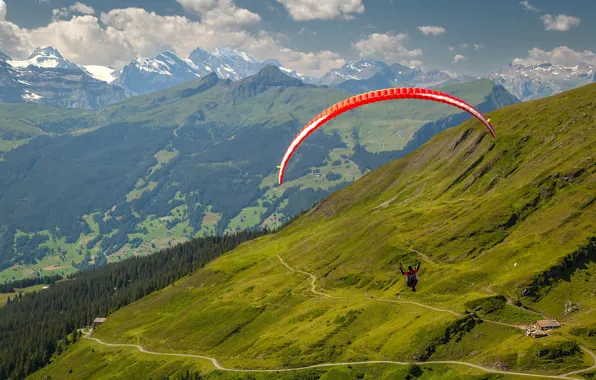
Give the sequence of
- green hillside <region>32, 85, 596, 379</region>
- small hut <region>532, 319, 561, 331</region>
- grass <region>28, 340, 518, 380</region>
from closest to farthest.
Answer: grass <region>28, 340, 518, 380</region>
green hillside <region>32, 85, 596, 379</region>
small hut <region>532, 319, 561, 331</region>

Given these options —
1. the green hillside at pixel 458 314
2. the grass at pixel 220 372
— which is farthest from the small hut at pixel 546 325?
the grass at pixel 220 372

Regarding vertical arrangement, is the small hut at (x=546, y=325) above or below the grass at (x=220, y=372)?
above

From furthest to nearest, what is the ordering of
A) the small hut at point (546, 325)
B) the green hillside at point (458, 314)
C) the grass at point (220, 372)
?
the small hut at point (546, 325)
the green hillside at point (458, 314)
the grass at point (220, 372)

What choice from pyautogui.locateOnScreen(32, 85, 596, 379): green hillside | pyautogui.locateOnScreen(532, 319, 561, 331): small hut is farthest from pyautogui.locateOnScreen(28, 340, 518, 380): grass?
pyautogui.locateOnScreen(532, 319, 561, 331): small hut

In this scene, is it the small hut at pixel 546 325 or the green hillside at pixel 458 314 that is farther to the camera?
the small hut at pixel 546 325

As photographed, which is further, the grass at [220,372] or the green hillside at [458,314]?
the green hillside at [458,314]

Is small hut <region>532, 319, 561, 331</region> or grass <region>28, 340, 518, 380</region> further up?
small hut <region>532, 319, 561, 331</region>

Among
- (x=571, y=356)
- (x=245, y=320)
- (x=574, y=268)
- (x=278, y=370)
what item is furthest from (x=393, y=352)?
(x=245, y=320)

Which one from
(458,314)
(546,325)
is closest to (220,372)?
(458,314)

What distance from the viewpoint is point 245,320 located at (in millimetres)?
195125

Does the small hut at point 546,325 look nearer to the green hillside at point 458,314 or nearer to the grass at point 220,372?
the green hillside at point 458,314

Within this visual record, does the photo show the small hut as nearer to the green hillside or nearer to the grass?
the green hillside

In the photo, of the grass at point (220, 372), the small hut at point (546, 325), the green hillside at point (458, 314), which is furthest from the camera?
the small hut at point (546, 325)

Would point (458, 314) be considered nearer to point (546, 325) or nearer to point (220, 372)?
point (546, 325)
